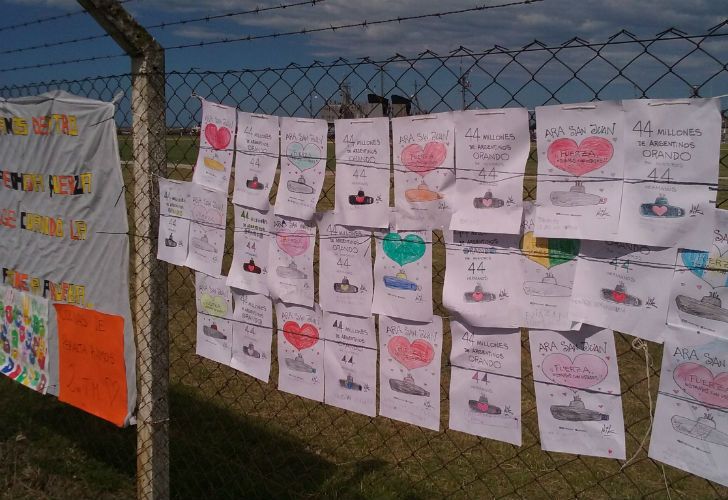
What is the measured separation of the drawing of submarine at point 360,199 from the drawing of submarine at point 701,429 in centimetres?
110

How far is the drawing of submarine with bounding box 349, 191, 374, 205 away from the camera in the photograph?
2.31 meters

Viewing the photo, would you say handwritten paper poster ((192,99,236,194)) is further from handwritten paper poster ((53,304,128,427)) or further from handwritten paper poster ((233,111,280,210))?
handwritten paper poster ((53,304,128,427))

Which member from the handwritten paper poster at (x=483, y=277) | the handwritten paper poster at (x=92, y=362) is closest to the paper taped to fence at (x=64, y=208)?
the handwritten paper poster at (x=92, y=362)

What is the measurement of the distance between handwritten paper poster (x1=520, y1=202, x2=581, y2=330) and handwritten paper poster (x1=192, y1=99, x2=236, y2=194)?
1214 millimetres

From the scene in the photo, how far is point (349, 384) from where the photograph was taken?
2527 mm

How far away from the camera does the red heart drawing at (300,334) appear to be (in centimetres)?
259

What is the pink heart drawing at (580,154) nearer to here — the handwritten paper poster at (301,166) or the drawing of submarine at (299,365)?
the handwritten paper poster at (301,166)

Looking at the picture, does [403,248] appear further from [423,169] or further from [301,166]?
[301,166]

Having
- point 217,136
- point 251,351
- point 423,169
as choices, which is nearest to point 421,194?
point 423,169

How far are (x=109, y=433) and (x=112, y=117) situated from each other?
2.03 meters

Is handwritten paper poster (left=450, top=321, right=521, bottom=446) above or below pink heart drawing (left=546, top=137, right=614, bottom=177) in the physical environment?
below

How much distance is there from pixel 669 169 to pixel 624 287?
0.33 m

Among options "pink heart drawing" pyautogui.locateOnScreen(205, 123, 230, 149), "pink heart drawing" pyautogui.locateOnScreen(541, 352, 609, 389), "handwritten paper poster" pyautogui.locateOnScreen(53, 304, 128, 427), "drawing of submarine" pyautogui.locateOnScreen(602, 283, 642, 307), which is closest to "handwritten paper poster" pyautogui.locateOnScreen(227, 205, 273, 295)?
"pink heart drawing" pyautogui.locateOnScreen(205, 123, 230, 149)

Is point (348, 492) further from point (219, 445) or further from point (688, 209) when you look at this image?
point (688, 209)
